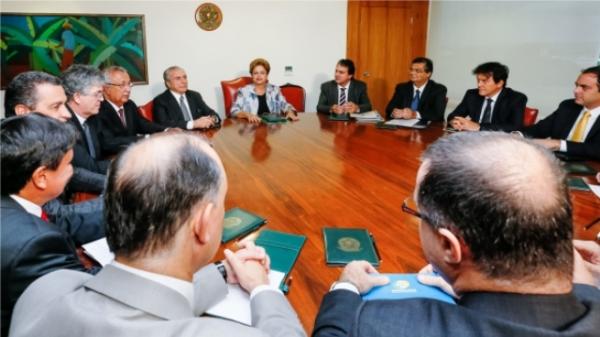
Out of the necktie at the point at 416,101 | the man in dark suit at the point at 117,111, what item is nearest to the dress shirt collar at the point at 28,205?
the man in dark suit at the point at 117,111

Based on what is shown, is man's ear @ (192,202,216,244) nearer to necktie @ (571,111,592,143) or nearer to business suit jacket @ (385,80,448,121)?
necktie @ (571,111,592,143)

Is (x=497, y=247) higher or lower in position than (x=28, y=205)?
Answer: higher

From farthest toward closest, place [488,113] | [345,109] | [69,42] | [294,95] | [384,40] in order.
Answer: [384,40]
[294,95]
[69,42]
[345,109]
[488,113]

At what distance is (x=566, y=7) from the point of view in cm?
415

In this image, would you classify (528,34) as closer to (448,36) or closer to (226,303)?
(448,36)

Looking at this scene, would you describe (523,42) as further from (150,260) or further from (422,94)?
(150,260)

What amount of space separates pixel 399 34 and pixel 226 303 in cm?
566

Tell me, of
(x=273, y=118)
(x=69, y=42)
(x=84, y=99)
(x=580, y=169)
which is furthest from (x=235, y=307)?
(x=69, y=42)

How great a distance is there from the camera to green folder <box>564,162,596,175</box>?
223cm

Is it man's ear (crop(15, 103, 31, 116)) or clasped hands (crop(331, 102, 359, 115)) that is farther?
clasped hands (crop(331, 102, 359, 115))

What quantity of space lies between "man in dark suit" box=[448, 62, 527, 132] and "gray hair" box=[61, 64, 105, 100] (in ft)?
8.52

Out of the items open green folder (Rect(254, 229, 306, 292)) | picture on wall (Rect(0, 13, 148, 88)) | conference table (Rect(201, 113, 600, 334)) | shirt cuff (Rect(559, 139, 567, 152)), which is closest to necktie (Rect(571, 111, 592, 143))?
shirt cuff (Rect(559, 139, 567, 152))

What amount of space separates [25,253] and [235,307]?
0.53 metres

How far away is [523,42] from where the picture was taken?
4660 mm
